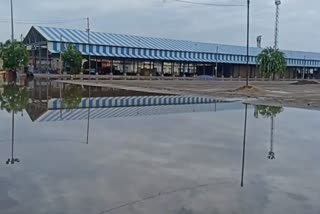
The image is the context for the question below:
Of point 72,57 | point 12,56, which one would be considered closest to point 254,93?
point 12,56

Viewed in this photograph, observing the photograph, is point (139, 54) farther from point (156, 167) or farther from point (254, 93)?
point (156, 167)

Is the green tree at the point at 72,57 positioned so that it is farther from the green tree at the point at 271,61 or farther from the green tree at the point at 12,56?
the green tree at the point at 271,61

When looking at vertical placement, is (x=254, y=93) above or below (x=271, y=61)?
below

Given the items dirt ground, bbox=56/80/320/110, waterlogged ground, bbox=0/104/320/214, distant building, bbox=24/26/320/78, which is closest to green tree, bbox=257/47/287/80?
dirt ground, bbox=56/80/320/110

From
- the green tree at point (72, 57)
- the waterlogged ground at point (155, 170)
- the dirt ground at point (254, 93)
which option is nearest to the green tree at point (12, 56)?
the green tree at point (72, 57)

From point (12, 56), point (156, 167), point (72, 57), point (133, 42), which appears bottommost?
point (156, 167)

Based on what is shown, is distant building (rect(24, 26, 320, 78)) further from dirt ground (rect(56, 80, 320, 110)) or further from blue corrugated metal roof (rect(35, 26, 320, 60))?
dirt ground (rect(56, 80, 320, 110))

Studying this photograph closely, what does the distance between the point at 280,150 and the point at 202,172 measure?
3246mm

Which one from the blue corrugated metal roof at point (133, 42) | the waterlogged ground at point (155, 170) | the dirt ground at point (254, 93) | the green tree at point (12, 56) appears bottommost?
the waterlogged ground at point (155, 170)

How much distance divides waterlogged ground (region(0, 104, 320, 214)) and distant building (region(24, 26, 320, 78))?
62658 millimetres

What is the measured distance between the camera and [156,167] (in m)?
8.48

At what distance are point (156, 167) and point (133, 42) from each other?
2953 inches

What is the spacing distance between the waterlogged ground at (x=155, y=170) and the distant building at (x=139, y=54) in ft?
206

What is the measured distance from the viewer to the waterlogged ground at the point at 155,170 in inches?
244
